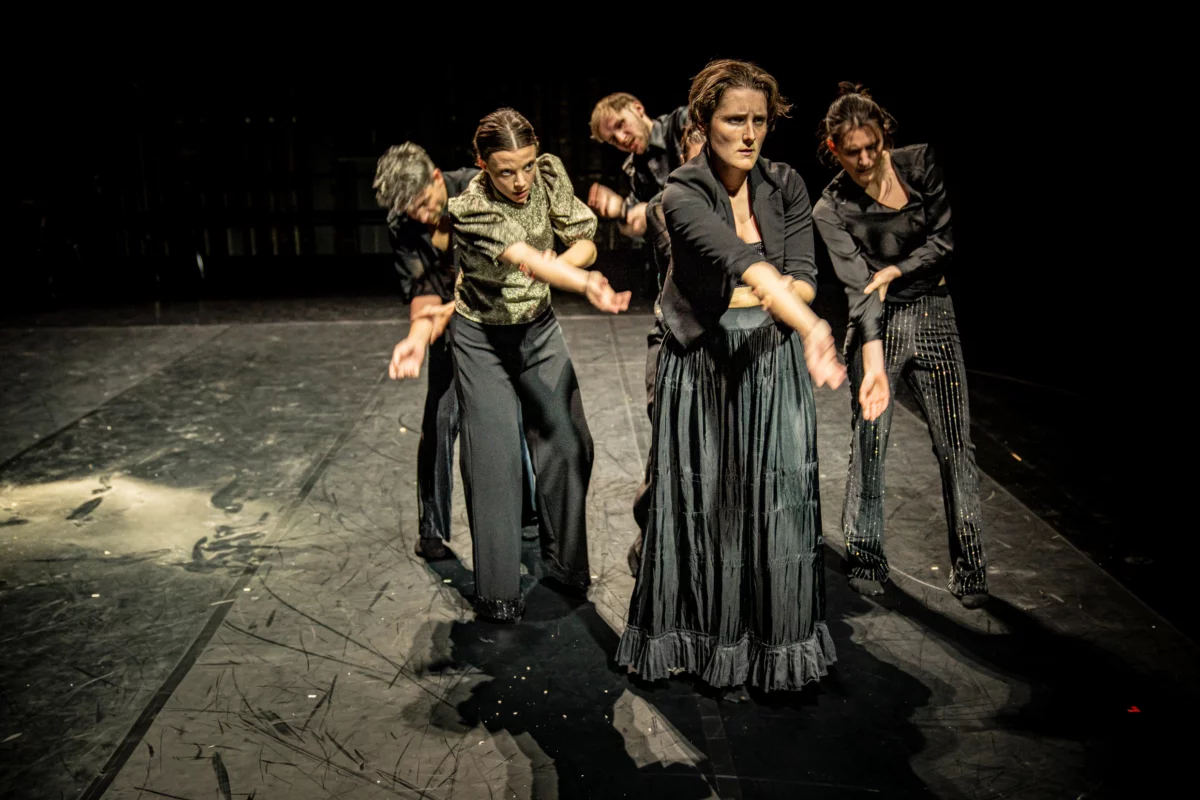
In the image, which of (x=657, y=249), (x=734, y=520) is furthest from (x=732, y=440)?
(x=657, y=249)

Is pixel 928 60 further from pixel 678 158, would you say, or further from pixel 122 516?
pixel 122 516

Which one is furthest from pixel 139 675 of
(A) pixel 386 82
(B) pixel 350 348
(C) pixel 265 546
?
(A) pixel 386 82

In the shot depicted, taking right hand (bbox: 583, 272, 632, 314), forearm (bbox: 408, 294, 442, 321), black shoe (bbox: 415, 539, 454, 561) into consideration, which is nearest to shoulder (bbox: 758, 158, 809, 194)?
right hand (bbox: 583, 272, 632, 314)

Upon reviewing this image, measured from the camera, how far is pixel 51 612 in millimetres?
3135

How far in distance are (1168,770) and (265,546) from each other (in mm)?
2881

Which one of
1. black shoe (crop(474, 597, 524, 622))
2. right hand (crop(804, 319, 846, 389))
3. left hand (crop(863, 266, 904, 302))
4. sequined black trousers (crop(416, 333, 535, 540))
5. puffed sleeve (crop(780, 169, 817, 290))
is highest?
puffed sleeve (crop(780, 169, 817, 290))

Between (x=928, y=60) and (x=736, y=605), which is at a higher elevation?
(x=928, y=60)

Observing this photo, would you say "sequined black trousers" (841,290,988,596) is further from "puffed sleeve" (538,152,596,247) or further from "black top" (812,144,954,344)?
"puffed sleeve" (538,152,596,247)

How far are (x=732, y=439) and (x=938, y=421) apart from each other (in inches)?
35.8

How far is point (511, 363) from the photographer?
295 cm

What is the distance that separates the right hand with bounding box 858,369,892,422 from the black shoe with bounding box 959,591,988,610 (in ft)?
2.58

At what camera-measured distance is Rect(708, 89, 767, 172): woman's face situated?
7.34 feet

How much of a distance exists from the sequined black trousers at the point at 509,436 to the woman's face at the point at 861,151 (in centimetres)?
98

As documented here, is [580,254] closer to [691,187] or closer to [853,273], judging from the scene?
[691,187]
